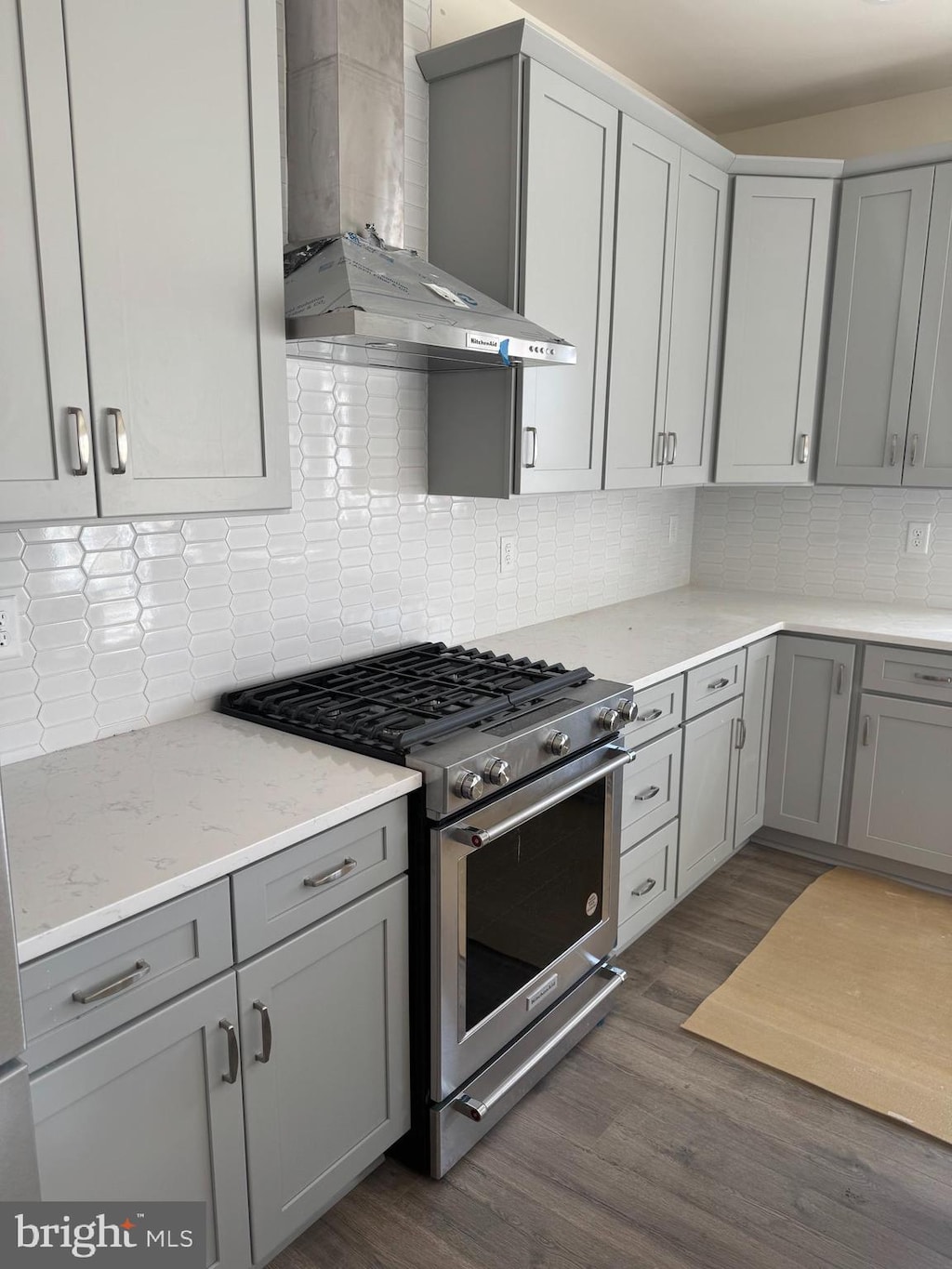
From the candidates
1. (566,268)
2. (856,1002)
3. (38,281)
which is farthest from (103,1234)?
(566,268)

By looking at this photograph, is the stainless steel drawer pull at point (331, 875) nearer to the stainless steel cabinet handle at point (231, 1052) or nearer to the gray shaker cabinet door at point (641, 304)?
A: the stainless steel cabinet handle at point (231, 1052)

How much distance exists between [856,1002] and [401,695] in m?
1.67

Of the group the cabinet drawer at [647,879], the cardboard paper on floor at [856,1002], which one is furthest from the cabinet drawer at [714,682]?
the cardboard paper on floor at [856,1002]

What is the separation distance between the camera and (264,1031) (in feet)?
5.05

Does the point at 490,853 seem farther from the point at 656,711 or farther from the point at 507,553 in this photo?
the point at 507,553

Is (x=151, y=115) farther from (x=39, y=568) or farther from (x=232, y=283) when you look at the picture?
(x=39, y=568)

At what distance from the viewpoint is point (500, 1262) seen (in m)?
1.77

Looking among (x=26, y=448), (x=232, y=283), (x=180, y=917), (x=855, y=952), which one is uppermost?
(x=232, y=283)

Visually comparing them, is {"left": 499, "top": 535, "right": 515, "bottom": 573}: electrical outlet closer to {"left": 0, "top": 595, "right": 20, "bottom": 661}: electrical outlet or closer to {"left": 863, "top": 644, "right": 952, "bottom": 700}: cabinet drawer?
{"left": 863, "top": 644, "right": 952, "bottom": 700}: cabinet drawer

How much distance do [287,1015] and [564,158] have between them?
227 cm

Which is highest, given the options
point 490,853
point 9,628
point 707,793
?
point 9,628

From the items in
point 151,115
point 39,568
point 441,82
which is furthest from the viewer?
point 441,82

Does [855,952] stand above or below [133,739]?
below

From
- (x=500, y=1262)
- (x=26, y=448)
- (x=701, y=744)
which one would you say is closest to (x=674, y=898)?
(x=701, y=744)
